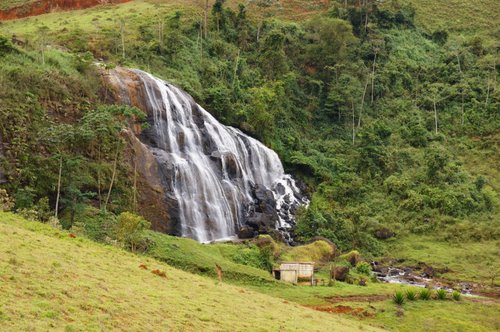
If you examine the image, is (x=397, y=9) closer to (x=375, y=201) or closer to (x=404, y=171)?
(x=404, y=171)

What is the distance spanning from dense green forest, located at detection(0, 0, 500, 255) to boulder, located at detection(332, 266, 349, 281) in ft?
29.2

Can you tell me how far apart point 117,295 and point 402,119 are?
169 feet

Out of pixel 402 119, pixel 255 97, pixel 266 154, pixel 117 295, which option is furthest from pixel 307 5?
pixel 117 295

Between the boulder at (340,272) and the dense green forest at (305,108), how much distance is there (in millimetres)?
8888

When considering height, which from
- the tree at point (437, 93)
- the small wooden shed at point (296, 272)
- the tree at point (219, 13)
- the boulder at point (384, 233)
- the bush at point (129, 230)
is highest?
the tree at point (219, 13)

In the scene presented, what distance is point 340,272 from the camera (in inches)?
1292

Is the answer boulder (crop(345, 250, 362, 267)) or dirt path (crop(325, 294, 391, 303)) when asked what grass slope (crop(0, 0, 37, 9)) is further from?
dirt path (crop(325, 294, 391, 303))

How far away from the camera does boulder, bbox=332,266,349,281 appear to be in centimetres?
3269

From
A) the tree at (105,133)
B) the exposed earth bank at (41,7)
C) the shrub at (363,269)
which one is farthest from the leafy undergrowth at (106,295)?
the exposed earth bank at (41,7)

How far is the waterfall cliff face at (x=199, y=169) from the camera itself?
3662cm

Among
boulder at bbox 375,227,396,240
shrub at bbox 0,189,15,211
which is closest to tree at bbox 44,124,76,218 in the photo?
shrub at bbox 0,189,15,211

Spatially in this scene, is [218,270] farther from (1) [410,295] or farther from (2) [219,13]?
(2) [219,13]

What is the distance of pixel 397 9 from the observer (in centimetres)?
8100

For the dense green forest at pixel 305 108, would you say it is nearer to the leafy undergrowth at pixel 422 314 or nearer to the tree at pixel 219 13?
the tree at pixel 219 13
